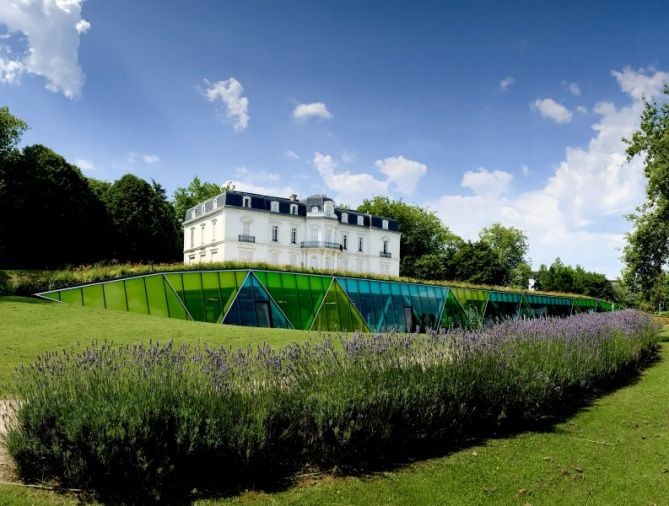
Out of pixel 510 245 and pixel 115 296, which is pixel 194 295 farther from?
pixel 510 245

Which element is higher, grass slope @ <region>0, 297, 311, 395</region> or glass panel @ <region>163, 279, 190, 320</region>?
glass panel @ <region>163, 279, 190, 320</region>

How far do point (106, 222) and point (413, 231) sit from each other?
4148 cm

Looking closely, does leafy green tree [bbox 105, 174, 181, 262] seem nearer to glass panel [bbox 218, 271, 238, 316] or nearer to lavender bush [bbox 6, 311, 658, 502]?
glass panel [bbox 218, 271, 238, 316]

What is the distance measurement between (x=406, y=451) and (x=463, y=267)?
204ft

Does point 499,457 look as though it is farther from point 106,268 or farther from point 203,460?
point 106,268

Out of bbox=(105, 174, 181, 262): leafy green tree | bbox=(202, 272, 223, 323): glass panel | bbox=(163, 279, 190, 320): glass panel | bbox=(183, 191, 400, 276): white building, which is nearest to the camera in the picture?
bbox=(163, 279, 190, 320): glass panel

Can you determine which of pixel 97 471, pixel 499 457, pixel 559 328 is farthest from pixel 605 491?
pixel 559 328

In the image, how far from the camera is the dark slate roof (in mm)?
51928

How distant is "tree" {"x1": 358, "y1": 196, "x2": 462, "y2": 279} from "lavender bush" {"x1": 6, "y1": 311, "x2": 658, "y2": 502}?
6147 centimetres

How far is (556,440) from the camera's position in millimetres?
7410

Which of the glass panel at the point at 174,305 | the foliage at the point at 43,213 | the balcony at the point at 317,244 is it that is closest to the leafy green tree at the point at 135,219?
the foliage at the point at 43,213

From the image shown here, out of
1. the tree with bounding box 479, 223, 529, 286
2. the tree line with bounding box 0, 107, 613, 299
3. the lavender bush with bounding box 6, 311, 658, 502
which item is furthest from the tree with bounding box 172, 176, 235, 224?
the lavender bush with bounding box 6, 311, 658, 502

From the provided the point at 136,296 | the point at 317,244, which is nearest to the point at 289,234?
the point at 317,244

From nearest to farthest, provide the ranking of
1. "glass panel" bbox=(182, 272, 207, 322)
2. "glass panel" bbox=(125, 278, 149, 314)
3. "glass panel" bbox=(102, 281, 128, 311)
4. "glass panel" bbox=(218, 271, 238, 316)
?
"glass panel" bbox=(102, 281, 128, 311), "glass panel" bbox=(125, 278, 149, 314), "glass panel" bbox=(182, 272, 207, 322), "glass panel" bbox=(218, 271, 238, 316)
